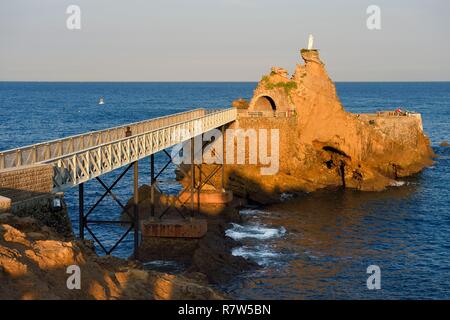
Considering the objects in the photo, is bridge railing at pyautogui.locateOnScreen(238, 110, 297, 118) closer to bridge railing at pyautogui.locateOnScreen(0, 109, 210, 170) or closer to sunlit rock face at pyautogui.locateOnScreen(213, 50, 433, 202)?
sunlit rock face at pyautogui.locateOnScreen(213, 50, 433, 202)

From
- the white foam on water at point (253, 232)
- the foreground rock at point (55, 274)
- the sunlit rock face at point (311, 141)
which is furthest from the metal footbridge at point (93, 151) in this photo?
the sunlit rock face at point (311, 141)

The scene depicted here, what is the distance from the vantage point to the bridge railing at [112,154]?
22028 mm

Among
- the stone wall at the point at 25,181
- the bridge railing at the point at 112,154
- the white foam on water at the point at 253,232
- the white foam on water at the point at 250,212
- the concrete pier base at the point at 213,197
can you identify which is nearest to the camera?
the stone wall at the point at 25,181

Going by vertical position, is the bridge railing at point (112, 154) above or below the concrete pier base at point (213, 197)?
above

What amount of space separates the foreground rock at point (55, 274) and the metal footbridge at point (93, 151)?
442 cm

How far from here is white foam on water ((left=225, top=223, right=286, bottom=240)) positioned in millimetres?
39625

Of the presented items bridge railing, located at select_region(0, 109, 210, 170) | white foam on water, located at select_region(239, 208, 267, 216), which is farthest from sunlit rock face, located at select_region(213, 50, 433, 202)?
bridge railing, located at select_region(0, 109, 210, 170)

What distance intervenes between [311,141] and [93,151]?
34695 mm

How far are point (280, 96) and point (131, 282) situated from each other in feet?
144

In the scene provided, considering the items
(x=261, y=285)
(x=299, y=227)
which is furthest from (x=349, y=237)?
(x=261, y=285)

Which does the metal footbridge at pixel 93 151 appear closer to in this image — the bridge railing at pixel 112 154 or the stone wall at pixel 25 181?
the bridge railing at pixel 112 154

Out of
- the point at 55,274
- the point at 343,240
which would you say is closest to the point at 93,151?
the point at 55,274

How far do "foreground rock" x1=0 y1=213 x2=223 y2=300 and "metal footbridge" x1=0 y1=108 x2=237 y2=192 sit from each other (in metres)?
4.42
